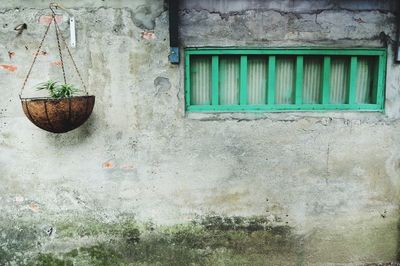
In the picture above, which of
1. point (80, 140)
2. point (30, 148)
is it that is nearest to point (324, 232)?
point (80, 140)

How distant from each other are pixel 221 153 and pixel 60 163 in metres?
1.58

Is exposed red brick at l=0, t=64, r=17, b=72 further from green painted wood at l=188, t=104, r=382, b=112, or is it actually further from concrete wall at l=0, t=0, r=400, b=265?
green painted wood at l=188, t=104, r=382, b=112

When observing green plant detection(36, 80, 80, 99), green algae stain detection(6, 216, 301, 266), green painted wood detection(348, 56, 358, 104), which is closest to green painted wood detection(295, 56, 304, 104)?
green painted wood detection(348, 56, 358, 104)

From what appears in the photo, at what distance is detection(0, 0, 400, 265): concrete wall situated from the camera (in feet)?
13.1

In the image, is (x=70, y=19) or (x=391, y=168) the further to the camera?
(x=391, y=168)

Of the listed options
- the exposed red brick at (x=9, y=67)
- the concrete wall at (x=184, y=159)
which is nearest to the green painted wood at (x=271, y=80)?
the concrete wall at (x=184, y=159)

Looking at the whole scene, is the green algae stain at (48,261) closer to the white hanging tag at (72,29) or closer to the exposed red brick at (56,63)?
the exposed red brick at (56,63)

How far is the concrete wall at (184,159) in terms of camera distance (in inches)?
157

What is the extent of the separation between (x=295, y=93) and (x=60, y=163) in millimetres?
2412

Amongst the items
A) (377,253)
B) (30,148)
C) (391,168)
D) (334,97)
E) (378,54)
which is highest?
(378,54)

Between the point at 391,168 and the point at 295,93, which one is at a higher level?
the point at 295,93

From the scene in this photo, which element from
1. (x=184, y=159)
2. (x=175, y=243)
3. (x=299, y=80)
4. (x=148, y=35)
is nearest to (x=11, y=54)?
(x=148, y=35)

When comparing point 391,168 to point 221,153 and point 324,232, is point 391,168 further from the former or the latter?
point 221,153

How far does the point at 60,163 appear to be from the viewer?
4113mm
